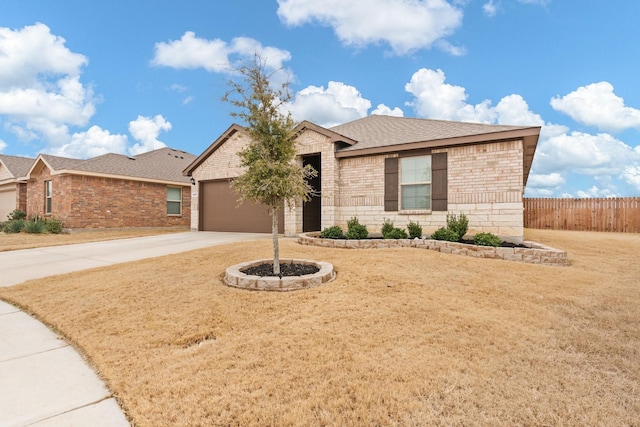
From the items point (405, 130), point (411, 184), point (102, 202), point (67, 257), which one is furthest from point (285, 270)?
point (102, 202)

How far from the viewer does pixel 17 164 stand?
2258cm

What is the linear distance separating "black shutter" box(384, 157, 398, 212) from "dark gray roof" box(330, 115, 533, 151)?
657 mm

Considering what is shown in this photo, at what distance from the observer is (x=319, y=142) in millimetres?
12242

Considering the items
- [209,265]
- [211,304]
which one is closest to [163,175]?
[209,265]

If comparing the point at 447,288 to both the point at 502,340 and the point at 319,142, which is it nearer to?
the point at 502,340

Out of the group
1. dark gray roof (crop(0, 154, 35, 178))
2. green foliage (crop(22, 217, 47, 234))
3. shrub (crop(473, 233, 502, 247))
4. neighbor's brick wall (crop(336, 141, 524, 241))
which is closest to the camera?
shrub (crop(473, 233, 502, 247))

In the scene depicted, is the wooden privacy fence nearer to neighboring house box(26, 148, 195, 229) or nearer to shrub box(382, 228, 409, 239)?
shrub box(382, 228, 409, 239)

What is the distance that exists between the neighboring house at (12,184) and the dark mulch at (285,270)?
20.9 metres

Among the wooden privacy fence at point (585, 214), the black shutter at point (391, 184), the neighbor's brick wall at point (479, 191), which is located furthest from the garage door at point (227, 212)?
the wooden privacy fence at point (585, 214)

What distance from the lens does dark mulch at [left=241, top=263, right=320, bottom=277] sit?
226 inches

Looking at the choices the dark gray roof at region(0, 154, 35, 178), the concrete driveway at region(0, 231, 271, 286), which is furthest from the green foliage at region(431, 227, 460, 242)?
the dark gray roof at region(0, 154, 35, 178)

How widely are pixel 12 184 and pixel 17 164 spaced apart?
2394 millimetres

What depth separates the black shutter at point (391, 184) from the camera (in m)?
11.0

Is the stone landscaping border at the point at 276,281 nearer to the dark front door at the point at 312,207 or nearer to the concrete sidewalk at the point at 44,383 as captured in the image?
the concrete sidewalk at the point at 44,383
